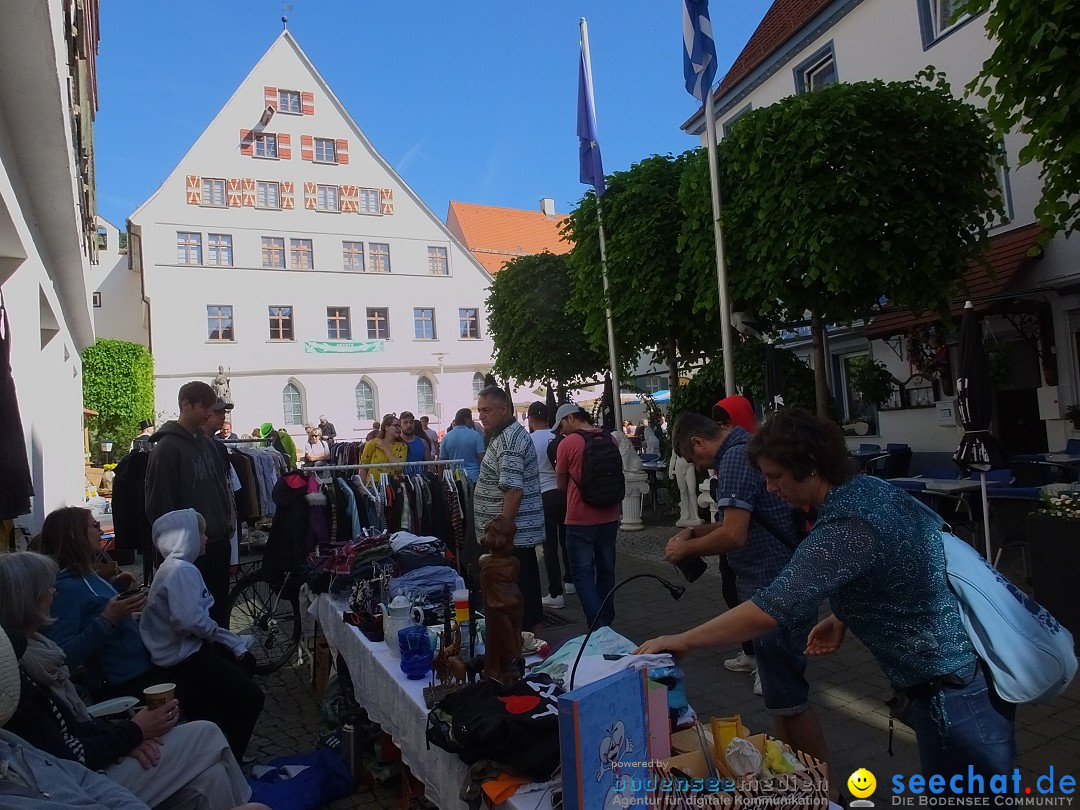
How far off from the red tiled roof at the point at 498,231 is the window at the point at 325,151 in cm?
1117

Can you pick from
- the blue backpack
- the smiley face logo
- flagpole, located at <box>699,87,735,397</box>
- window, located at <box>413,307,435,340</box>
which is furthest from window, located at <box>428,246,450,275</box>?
the blue backpack

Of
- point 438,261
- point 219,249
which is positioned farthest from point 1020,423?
point 219,249

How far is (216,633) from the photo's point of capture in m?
3.86

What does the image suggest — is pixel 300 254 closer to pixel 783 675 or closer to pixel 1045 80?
pixel 1045 80

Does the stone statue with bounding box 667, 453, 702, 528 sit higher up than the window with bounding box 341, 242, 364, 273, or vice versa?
the window with bounding box 341, 242, 364, 273

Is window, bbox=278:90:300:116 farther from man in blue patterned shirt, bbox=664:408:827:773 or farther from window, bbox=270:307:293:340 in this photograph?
man in blue patterned shirt, bbox=664:408:827:773

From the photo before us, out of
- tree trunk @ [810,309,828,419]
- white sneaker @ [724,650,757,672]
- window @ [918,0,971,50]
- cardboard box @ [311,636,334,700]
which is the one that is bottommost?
white sneaker @ [724,650,757,672]

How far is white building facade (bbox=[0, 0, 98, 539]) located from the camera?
3922 mm

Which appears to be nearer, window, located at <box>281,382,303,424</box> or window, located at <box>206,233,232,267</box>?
window, located at <box>206,233,232,267</box>

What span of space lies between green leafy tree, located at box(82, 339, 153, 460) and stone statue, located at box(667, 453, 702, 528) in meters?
22.4

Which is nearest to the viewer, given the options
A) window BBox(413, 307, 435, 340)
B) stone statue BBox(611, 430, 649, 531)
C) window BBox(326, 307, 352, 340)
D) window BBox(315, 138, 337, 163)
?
stone statue BBox(611, 430, 649, 531)

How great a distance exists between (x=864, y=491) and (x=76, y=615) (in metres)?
3.55

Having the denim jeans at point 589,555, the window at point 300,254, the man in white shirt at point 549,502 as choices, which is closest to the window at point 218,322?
the window at point 300,254

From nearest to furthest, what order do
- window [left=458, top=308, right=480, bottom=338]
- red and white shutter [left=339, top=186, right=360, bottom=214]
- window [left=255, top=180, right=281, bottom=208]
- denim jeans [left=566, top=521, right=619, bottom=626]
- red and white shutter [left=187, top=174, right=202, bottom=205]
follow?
denim jeans [left=566, top=521, right=619, bottom=626]
red and white shutter [left=187, top=174, right=202, bottom=205]
window [left=255, top=180, right=281, bottom=208]
red and white shutter [left=339, top=186, right=360, bottom=214]
window [left=458, top=308, right=480, bottom=338]
